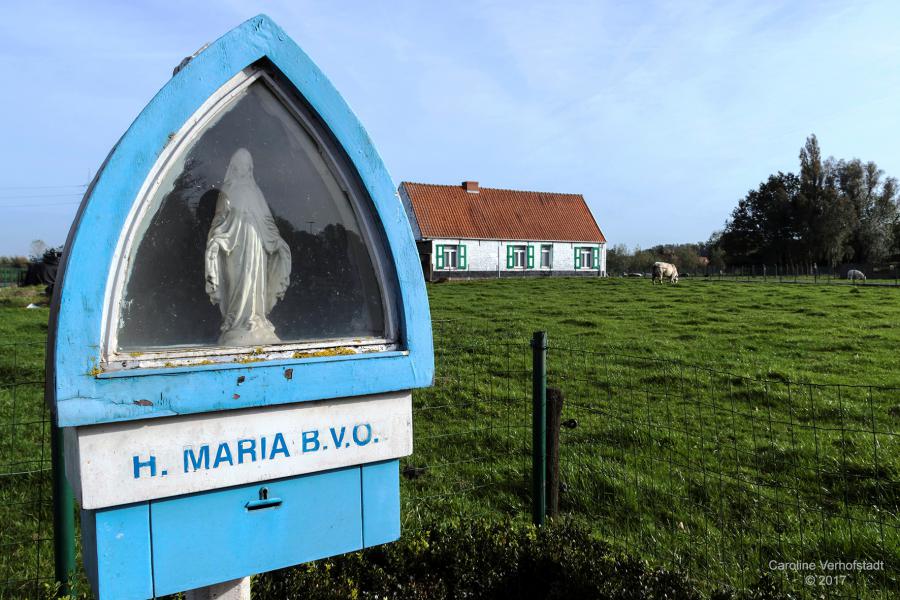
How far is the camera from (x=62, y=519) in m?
3.06

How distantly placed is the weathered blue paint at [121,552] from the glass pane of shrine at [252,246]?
0.48 meters

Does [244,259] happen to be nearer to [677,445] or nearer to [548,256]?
[677,445]

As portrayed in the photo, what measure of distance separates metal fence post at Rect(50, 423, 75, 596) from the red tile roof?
104 ft

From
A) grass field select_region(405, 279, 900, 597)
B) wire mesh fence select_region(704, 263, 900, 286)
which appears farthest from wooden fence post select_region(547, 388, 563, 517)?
wire mesh fence select_region(704, 263, 900, 286)

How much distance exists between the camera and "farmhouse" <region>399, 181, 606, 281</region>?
116 ft

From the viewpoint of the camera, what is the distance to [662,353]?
10141 mm

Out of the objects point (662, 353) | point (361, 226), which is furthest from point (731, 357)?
point (361, 226)

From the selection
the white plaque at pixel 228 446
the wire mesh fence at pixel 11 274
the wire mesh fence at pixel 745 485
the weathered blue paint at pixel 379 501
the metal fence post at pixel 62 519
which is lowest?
the wire mesh fence at pixel 745 485

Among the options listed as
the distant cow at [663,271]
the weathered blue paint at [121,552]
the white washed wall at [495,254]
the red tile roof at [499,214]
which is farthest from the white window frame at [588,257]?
the weathered blue paint at [121,552]

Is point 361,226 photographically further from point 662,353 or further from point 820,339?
point 820,339

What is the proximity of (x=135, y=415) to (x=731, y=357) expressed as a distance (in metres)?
9.71

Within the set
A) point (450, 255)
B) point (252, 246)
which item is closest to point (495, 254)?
point (450, 255)

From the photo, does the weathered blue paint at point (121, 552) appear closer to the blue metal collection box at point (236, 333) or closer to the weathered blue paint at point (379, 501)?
the blue metal collection box at point (236, 333)

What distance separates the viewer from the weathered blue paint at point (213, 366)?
176 centimetres
